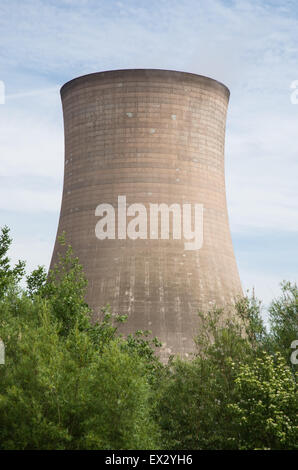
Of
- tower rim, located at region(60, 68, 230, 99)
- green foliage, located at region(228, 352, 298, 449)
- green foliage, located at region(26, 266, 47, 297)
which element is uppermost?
tower rim, located at region(60, 68, 230, 99)

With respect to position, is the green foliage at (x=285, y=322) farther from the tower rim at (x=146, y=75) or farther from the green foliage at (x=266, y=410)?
the tower rim at (x=146, y=75)

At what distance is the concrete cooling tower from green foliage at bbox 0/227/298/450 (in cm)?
605

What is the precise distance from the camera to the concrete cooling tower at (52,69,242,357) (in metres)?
20.9

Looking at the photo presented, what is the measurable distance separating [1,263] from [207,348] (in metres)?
5.81

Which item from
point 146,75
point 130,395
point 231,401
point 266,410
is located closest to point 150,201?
point 146,75

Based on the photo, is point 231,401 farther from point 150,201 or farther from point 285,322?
point 150,201

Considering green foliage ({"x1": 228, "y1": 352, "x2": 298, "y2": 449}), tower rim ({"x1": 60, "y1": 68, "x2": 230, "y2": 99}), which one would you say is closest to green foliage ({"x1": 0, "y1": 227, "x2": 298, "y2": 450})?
green foliage ({"x1": 228, "y1": 352, "x2": 298, "y2": 449})

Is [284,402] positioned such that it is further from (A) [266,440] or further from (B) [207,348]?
(B) [207,348]

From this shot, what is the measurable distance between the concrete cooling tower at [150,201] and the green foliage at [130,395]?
6.05 m

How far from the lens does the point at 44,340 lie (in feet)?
38.9

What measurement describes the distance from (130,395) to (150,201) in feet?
36.8

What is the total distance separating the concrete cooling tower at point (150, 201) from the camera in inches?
824

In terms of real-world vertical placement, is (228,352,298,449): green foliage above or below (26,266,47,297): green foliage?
below

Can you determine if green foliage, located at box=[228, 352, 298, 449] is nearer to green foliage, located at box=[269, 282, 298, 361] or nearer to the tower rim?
green foliage, located at box=[269, 282, 298, 361]
